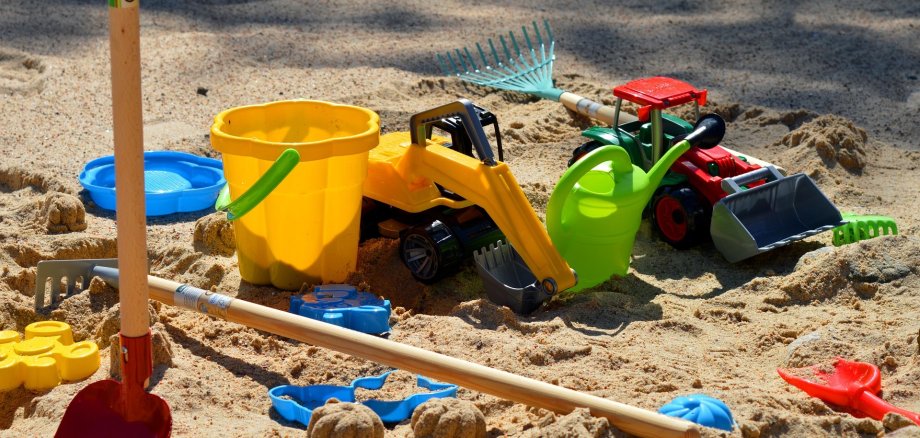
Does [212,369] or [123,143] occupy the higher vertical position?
[123,143]

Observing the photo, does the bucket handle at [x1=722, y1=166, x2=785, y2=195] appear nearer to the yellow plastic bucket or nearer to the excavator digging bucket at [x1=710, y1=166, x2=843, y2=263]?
the excavator digging bucket at [x1=710, y1=166, x2=843, y2=263]

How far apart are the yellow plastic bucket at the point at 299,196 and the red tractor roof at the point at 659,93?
0.95 metres

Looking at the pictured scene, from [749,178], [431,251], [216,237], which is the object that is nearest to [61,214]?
[216,237]

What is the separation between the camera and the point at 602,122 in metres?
4.42

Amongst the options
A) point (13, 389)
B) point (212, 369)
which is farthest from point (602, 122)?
point (13, 389)

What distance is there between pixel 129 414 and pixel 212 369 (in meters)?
0.45

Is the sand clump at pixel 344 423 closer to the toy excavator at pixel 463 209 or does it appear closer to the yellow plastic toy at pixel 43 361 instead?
the yellow plastic toy at pixel 43 361

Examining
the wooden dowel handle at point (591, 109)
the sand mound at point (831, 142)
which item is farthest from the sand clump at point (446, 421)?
the sand mound at point (831, 142)

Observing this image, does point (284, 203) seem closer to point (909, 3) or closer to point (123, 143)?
point (123, 143)

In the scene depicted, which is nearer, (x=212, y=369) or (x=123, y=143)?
(x=123, y=143)

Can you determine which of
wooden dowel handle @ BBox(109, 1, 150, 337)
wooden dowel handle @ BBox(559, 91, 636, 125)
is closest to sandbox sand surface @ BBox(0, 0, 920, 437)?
wooden dowel handle @ BBox(559, 91, 636, 125)

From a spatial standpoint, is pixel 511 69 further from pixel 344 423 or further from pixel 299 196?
pixel 344 423

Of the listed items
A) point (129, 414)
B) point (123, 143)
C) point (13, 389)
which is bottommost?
point (13, 389)

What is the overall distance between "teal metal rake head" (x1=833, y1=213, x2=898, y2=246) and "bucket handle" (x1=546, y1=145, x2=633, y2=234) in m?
0.78
